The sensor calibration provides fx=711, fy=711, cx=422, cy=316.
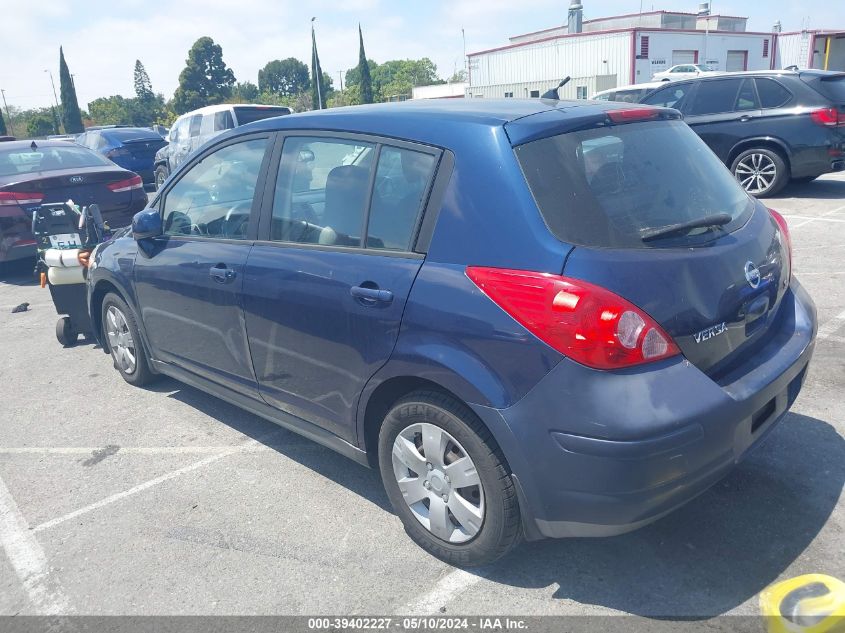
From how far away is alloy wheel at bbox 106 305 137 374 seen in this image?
4957mm

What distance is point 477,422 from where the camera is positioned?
2.59m

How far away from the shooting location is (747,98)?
1013 centimetres

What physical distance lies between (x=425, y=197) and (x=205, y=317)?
5.56 ft

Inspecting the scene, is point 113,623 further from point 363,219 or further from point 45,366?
point 45,366

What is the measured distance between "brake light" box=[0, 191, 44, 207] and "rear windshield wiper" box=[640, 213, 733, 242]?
7.87 meters

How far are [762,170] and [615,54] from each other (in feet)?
96.1

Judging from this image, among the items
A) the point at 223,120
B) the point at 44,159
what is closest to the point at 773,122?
the point at 44,159

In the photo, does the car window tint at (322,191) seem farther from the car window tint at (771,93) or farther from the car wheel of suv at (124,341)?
the car window tint at (771,93)

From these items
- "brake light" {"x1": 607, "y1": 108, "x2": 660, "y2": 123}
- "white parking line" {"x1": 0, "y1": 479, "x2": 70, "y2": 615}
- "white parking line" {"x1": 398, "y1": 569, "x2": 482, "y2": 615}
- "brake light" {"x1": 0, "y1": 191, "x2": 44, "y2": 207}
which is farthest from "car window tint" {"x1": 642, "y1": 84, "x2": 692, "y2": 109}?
"white parking line" {"x1": 0, "y1": 479, "x2": 70, "y2": 615}

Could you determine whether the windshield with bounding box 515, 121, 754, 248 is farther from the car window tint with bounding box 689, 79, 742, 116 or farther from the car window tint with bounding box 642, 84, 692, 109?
the car window tint with bounding box 642, 84, 692, 109

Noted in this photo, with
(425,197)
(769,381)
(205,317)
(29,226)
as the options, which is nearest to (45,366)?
(205,317)

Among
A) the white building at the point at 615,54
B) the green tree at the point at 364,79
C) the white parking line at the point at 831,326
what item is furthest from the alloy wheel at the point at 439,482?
the green tree at the point at 364,79

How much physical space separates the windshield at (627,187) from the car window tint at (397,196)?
45 cm

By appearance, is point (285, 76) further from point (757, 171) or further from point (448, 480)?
point (448, 480)
